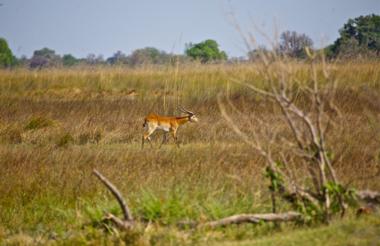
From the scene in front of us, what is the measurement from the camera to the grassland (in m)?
7.12

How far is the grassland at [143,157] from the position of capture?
7.12 meters

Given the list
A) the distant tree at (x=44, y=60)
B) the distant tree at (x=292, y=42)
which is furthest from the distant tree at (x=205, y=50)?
the distant tree at (x=292, y=42)

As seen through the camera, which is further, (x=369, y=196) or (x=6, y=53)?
(x=6, y=53)

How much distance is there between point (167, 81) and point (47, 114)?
3722 mm

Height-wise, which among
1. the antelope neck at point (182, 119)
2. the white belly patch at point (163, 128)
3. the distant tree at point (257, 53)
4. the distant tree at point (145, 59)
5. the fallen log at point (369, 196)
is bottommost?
the white belly patch at point (163, 128)

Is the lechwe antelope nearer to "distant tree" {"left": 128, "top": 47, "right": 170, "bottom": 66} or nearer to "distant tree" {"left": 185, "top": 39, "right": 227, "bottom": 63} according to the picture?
"distant tree" {"left": 128, "top": 47, "right": 170, "bottom": 66}

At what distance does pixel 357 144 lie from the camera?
1046cm

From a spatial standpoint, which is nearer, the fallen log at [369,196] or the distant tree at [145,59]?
the fallen log at [369,196]

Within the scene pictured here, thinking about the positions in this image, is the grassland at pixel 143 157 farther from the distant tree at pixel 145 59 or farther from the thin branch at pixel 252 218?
the distant tree at pixel 145 59

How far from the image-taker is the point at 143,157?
11.1 m

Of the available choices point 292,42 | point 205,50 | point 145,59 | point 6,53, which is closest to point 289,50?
point 292,42

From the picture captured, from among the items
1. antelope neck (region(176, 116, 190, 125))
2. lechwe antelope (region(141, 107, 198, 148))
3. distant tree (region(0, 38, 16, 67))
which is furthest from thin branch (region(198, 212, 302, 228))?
distant tree (region(0, 38, 16, 67))

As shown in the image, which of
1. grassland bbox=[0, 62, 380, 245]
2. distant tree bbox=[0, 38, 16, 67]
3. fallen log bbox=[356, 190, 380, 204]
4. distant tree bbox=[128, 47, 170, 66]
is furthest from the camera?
distant tree bbox=[0, 38, 16, 67]

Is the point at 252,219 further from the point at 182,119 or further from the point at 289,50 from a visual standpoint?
the point at 182,119
